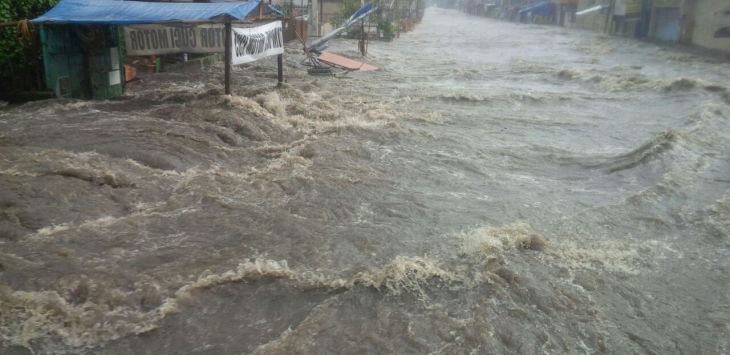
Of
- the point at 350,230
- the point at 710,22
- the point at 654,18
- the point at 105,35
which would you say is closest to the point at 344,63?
the point at 105,35

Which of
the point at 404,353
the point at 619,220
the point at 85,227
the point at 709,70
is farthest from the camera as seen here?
the point at 709,70

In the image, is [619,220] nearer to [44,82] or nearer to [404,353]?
[404,353]

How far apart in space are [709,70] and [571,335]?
19.4 m

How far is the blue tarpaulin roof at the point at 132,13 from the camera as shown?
9500 millimetres

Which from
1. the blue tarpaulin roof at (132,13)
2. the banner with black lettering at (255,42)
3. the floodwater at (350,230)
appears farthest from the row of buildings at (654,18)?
the blue tarpaulin roof at (132,13)

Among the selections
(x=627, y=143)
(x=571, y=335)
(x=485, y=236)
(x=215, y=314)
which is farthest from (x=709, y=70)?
(x=215, y=314)

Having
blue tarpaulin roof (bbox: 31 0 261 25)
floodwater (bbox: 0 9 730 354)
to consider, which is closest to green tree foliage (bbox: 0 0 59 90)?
blue tarpaulin roof (bbox: 31 0 261 25)

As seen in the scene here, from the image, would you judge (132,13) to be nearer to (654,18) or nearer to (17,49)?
(17,49)

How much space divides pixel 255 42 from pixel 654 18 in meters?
28.5

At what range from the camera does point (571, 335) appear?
4289 millimetres

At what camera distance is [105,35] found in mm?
10750

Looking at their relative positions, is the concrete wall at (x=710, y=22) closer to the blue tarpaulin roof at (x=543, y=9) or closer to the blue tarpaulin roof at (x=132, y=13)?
the blue tarpaulin roof at (x=132, y=13)

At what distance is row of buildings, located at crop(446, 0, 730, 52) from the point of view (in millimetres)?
23906

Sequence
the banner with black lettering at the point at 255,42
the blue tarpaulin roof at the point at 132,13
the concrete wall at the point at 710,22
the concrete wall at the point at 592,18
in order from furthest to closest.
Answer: the concrete wall at the point at 592,18, the concrete wall at the point at 710,22, the banner with black lettering at the point at 255,42, the blue tarpaulin roof at the point at 132,13
